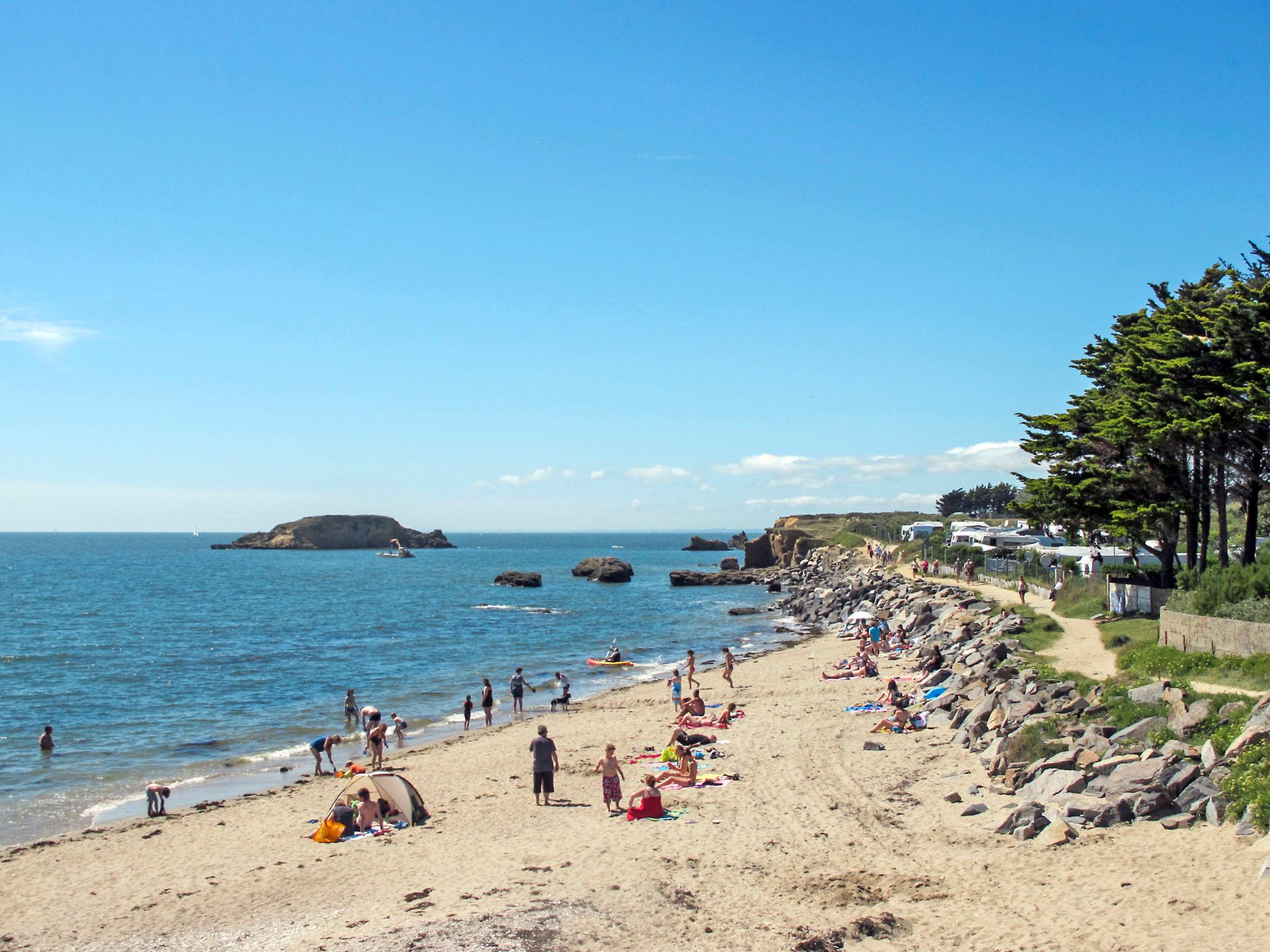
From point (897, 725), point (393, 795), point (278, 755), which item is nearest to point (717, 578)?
point (278, 755)

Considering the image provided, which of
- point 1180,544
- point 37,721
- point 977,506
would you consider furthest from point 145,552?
point 1180,544

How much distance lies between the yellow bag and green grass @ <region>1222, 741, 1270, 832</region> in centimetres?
1317

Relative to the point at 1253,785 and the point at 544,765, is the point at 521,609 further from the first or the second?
the point at 1253,785

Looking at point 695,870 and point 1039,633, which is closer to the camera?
point 695,870

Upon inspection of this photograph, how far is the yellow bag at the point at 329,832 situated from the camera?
604 inches

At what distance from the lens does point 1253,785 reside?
1093 centimetres

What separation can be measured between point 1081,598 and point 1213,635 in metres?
15.0

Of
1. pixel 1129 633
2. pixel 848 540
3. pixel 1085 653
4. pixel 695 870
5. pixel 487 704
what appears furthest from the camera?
pixel 848 540

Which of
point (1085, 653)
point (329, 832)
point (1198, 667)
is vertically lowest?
point (329, 832)

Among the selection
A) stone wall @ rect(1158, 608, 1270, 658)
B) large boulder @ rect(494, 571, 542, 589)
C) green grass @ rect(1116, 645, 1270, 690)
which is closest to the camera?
green grass @ rect(1116, 645, 1270, 690)

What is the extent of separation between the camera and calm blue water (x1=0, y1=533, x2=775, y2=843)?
77.3ft

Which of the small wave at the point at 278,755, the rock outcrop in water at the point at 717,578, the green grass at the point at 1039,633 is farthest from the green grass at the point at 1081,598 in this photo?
the rock outcrop in water at the point at 717,578

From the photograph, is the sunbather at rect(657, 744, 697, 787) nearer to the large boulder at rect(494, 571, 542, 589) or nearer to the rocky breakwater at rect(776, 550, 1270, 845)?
the rocky breakwater at rect(776, 550, 1270, 845)

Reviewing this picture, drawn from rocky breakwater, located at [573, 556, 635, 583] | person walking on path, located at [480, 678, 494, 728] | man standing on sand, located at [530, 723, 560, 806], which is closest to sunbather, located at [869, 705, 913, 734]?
man standing on sand, located at [530, 723, 560, 806]
